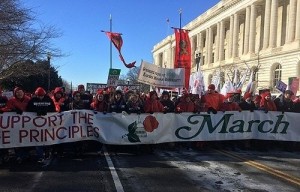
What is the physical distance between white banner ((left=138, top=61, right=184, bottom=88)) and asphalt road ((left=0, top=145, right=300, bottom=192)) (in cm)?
561

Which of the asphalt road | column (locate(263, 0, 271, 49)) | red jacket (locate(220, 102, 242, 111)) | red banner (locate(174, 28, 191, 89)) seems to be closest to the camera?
the asphalt road

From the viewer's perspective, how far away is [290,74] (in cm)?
6044

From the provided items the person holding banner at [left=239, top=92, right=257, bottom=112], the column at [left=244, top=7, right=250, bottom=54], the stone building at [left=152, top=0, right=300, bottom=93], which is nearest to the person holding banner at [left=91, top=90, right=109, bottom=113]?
the person holding banner at [left=239, top=92, right=257, bottom=112]

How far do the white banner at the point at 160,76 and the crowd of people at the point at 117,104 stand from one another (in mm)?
3247

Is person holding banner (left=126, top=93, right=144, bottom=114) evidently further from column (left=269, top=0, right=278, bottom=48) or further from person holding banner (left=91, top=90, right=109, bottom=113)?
column (left=269, top=0, right=278, bottom=48)

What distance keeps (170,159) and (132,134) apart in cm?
143

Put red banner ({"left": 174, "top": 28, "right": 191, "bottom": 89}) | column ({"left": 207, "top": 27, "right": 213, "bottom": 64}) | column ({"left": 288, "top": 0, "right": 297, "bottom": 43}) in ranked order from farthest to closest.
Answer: column ({"left": 207, "top": 27, "right": 213, "bottom": 64})
column ({"left": 288, "top": 0, "right": 297, "bottom": 43})
red banner ({"left": 174, "top": 28, "right": 191, "bottom": 89})

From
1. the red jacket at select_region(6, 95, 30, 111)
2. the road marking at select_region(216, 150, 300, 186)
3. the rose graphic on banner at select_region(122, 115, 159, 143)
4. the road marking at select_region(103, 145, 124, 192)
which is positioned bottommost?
the road marking at select_region(103, 145, 124, 192)

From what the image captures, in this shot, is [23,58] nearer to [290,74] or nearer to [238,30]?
[290,74]

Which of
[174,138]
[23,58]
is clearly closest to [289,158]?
[174,138]

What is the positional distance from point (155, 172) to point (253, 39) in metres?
69.5

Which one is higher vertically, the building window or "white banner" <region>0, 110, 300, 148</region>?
the building window

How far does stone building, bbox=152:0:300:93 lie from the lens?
62675 mm

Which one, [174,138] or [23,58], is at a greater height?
[23,58]
